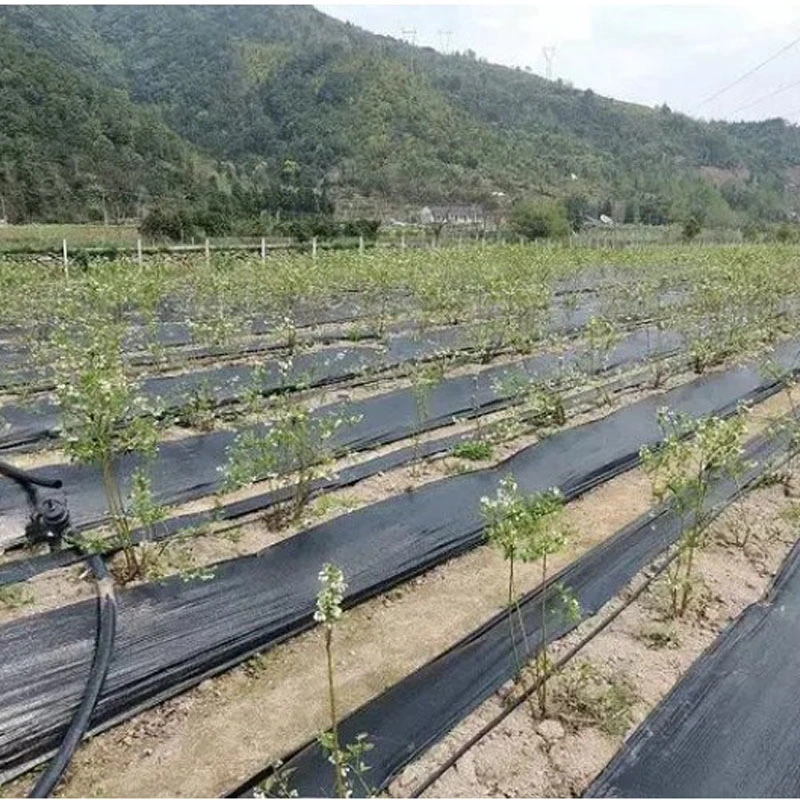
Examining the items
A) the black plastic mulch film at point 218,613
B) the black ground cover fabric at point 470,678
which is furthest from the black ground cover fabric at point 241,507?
the black ground cover fabric at point 470,678

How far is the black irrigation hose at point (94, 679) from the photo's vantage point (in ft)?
10.4

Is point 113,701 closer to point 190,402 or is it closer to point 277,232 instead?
point 190,402

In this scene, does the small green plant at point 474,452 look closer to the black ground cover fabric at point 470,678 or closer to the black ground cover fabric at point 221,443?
the black ground cover fabric at point 221,443

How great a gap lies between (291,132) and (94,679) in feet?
261

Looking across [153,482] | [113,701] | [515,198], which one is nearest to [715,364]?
[153,482]

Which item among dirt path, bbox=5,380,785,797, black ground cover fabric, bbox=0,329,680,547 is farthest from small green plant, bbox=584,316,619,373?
dirt path, bbox=5,380,785,797

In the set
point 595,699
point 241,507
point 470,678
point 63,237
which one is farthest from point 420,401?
point 63,237

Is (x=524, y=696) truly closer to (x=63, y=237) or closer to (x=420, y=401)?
(x=420, y=401)

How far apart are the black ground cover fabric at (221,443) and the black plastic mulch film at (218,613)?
980 mm

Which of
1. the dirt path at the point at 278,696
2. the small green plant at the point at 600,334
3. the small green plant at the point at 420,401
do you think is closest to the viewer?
the dirt path at the point at 278,696

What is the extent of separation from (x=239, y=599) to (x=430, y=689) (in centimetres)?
130

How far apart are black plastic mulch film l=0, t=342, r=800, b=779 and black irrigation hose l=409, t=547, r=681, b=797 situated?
1188mm

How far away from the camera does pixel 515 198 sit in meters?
67.2

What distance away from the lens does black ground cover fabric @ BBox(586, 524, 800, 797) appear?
10.5 feet
